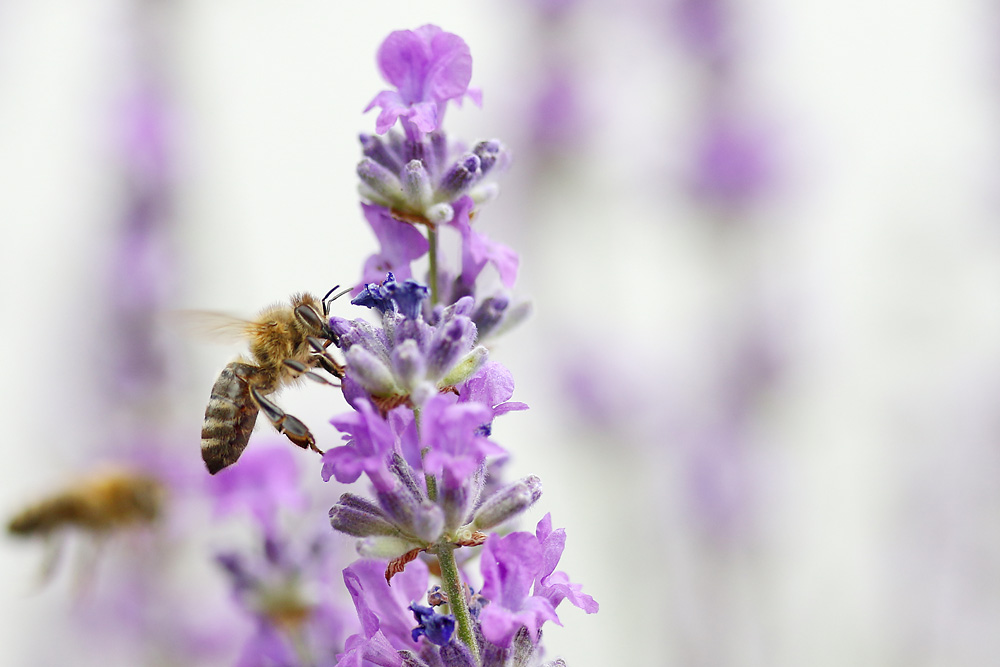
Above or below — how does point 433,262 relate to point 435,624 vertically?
above

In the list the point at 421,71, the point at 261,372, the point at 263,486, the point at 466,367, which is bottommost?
the point at 263,486

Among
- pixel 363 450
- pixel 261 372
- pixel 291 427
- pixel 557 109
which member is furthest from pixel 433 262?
pixel 557 109

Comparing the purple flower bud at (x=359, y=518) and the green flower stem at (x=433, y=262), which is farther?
the green flower stem at (x=433, y=262)

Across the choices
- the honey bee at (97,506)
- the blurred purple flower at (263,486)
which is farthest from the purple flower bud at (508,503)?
the honey bee at (97,506)

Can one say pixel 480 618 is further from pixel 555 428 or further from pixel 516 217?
pixel 516 217

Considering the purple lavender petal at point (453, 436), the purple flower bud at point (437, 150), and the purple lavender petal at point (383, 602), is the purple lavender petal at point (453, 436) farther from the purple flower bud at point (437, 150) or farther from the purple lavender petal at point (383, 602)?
the purple flower bud at point (437, 150)

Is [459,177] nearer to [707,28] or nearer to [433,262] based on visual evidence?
[433,262]
